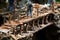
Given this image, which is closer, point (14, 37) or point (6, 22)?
point (14, 37)

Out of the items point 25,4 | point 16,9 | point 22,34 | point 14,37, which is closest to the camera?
point 14,37

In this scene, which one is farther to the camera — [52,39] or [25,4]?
[52,39]

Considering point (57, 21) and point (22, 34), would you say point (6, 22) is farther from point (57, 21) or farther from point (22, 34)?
point (57, 21)

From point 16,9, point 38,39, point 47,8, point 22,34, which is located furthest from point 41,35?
point 22,34

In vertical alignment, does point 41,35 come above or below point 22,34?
below

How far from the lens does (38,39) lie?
1964 cm

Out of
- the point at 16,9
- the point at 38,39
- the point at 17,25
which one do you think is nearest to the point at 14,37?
the point at 17,25

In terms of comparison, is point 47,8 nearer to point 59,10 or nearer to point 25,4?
point 59,10

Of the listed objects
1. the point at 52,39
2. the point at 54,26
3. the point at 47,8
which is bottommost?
the point at 52,39

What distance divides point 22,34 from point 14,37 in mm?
1132

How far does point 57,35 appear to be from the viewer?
19.8m

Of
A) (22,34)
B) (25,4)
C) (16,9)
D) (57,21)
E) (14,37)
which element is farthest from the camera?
(57,21)

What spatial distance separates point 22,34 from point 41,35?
18.8 ft

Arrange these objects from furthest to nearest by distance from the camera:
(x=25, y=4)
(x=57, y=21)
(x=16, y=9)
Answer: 1. (x=57, y=21)
2. (x=25, y=4)
3. (x=16, y=9)
